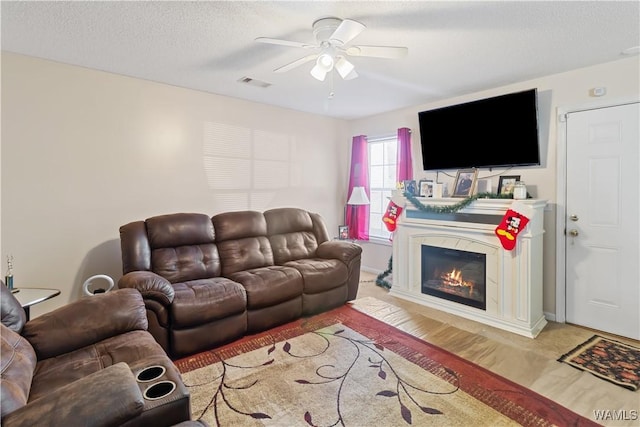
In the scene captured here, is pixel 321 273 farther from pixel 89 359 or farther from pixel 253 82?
pixel 253 82

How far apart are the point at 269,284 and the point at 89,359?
155 centimetres

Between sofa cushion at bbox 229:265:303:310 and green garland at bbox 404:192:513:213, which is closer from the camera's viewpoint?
sofa cushion at bbox 229:265:303:310

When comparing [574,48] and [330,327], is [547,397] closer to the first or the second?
[330,327]

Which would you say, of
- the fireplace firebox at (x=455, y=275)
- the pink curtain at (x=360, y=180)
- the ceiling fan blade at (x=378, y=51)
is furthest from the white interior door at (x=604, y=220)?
the pink curtain at (x=360, y=180)

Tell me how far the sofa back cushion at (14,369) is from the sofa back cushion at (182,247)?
1427 mm

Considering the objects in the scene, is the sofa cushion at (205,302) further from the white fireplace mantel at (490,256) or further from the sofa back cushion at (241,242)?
the white fireplace mantel at (490,256)

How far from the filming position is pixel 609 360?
2568mm

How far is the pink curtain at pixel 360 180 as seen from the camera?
5234 millimetres

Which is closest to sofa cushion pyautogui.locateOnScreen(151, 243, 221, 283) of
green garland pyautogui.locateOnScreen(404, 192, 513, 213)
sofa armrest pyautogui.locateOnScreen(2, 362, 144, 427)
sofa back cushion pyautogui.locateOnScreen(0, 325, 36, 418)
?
sofa back cushion pyautogui.locateOnScreen(0, 325, 36, 418)

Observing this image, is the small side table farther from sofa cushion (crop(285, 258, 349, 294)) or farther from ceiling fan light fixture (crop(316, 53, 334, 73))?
ceiling fan light fixture (crop(316, 53, 334, 73))

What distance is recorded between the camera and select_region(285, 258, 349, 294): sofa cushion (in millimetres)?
3410

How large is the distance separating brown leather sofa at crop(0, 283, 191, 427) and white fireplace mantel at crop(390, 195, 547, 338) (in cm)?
297

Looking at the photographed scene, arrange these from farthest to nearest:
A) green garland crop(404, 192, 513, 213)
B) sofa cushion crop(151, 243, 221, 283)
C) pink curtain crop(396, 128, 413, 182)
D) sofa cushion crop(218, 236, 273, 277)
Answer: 1. pink curtain crop(396, 128, 413, 182)
2. sofa cushion crop(218, 236, 273, 277)
3. green garland crop(404, 192, 513, 213)
4. sofa cushion crop(151, 243, 221, 283)

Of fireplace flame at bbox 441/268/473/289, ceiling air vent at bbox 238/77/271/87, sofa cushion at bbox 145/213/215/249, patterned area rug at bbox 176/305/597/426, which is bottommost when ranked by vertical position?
patterned area rug at bbox 176/305/597/426
